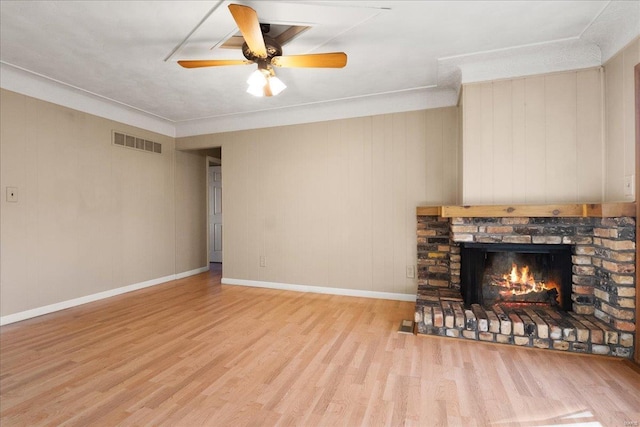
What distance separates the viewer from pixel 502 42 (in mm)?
2555

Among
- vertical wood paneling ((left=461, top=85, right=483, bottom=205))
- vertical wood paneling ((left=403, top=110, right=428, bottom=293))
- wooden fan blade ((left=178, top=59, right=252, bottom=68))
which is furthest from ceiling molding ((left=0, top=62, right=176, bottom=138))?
vertical wood paneling ((left=461, top=85, right=483, bottom=205))

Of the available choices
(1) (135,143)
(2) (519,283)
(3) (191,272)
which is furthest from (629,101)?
(3) (191,272)

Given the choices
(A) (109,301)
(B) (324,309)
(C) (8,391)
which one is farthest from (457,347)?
(A) (109,301)

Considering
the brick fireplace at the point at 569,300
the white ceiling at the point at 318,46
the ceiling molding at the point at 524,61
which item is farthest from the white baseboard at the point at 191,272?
the ceiling molding at the point at 524,61

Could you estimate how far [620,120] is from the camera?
2.36m

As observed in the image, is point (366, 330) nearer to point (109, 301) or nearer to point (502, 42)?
point (502, 42)

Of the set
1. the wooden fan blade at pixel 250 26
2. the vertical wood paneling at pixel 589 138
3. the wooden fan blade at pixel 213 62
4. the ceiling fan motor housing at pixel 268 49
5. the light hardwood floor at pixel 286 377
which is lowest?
the light hardwood floor at pixel 286 377

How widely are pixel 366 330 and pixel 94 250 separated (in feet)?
11.4

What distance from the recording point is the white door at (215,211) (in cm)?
647

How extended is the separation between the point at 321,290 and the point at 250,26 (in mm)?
3173

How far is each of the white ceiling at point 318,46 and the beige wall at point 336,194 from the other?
1.39 ft

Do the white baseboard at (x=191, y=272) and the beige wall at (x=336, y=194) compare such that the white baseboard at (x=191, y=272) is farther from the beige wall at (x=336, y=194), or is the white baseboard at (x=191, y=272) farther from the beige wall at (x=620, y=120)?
the beige wall at (x=620, y=120)

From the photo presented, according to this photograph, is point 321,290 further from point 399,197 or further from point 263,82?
point 263,82

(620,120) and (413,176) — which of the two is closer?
(620,120)
